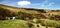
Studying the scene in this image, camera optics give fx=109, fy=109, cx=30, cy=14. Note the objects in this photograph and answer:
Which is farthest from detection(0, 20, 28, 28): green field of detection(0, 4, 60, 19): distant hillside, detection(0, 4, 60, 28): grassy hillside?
detection(0, 4, 60, 19): distant hillside

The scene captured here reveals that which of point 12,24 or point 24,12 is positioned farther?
point 24,12

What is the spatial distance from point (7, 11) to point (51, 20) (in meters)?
1.05

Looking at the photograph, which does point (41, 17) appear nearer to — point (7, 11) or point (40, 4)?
point (40, 4)

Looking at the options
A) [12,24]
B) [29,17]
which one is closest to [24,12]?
[29,17]

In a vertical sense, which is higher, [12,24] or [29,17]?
[29,17]

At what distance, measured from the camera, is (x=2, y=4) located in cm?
258

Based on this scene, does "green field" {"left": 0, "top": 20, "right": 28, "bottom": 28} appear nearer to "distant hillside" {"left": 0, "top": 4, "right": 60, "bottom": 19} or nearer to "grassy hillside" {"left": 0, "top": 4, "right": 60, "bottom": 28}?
"grassy hillside" {"left": 0, "top": 4, "right": 60, "bottom": 28}

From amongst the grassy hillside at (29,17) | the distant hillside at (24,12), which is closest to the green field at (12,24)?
the grassy hillside at (29,17)

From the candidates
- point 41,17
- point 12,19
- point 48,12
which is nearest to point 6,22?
point 12,19

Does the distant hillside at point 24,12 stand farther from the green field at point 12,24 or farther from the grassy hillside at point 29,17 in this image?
the green field at point 12,24

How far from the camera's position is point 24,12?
257cm

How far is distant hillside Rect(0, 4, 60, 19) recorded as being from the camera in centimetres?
254

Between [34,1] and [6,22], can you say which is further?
[34,1]

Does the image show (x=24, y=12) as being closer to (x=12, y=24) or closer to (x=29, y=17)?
(x=29, y=17)
